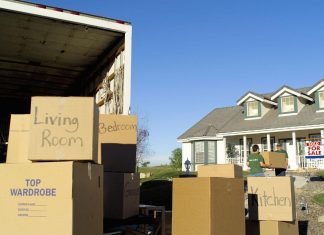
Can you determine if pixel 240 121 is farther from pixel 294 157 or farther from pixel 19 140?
pixel 19 140

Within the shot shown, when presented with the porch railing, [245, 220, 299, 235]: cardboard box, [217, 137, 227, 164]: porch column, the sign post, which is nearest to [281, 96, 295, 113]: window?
the porch railing

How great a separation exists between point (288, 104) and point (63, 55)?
17062mm

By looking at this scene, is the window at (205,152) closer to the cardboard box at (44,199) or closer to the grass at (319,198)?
the grass at (319,198)

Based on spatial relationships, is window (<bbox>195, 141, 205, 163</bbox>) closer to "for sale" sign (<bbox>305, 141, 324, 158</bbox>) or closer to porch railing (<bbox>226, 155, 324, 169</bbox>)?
porch railing (<bbox>226, 155, 324, 169</bbox>)

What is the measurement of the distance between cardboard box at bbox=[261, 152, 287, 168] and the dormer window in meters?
13.8

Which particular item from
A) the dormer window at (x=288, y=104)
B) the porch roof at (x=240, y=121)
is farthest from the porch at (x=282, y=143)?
the dormer window at (x=288, y=104)

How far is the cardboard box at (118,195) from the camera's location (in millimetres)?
5191

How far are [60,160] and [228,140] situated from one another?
72.6ft

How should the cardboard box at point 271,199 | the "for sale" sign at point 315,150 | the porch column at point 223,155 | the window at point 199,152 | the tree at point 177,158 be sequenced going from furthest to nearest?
the tree at point 177,158 < the window at point 199,152 < the porch column at point 223,155 < the "for sale" sign at point 315,150 < the cardboard box at point 271,199

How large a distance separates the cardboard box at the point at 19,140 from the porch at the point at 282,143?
17.7 m

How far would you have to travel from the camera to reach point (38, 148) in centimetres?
362

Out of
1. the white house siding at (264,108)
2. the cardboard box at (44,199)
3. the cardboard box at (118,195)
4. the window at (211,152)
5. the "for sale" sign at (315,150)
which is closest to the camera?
the cardboard box at (44,199)

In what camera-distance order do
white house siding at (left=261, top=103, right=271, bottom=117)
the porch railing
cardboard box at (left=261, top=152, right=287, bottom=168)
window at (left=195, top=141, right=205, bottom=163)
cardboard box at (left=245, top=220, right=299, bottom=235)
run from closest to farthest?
cardboard box at (left=245, top=220, right=299, bottom=235), cardboard box at (left=261, top=152, right=287, bottom=168), the porch railing, white house siding at (left=261, top=103, right=271, bottom=117), window at (left=195, top=141, right=205, bottom=163)

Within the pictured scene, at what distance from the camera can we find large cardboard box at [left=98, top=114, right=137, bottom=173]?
18.0ft
